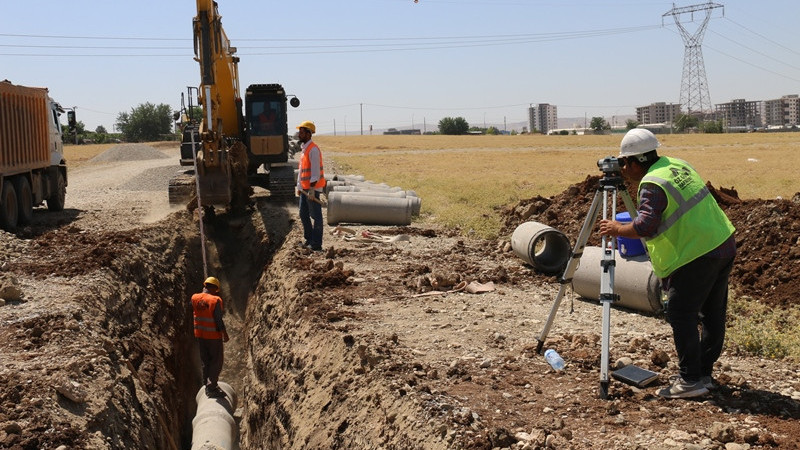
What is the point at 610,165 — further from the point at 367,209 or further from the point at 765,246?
the point at 367,209

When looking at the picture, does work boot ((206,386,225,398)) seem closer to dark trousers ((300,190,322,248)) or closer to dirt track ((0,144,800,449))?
dirt track ((0,144,800,449))

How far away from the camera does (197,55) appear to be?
17.0 meters

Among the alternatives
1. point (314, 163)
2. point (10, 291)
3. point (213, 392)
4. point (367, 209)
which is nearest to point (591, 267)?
point (213, 392)

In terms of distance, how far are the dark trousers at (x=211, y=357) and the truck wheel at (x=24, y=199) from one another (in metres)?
9.76

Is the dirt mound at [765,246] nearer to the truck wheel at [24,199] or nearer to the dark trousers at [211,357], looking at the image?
the dark trousers at [211,357]

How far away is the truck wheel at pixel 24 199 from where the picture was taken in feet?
58.6

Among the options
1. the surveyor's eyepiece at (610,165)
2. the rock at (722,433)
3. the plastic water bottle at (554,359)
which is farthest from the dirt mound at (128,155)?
the rock at (722,433)

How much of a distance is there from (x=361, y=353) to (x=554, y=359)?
192 cm

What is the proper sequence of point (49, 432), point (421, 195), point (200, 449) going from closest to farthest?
1. point (49, 432)
2. point (200, 449)
3. point (421, 195)

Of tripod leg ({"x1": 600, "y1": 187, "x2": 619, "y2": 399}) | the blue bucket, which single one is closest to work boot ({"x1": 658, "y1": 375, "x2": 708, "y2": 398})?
tripod leg ({"x1": 600, "y1": 187, "x2": 619, "y2": 399})

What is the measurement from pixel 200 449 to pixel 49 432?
289 cm

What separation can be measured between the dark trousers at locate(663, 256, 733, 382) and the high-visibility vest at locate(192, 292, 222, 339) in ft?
18.6

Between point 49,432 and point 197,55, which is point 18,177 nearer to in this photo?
point 197,55

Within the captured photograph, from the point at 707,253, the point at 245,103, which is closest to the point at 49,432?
the point at 707,253
